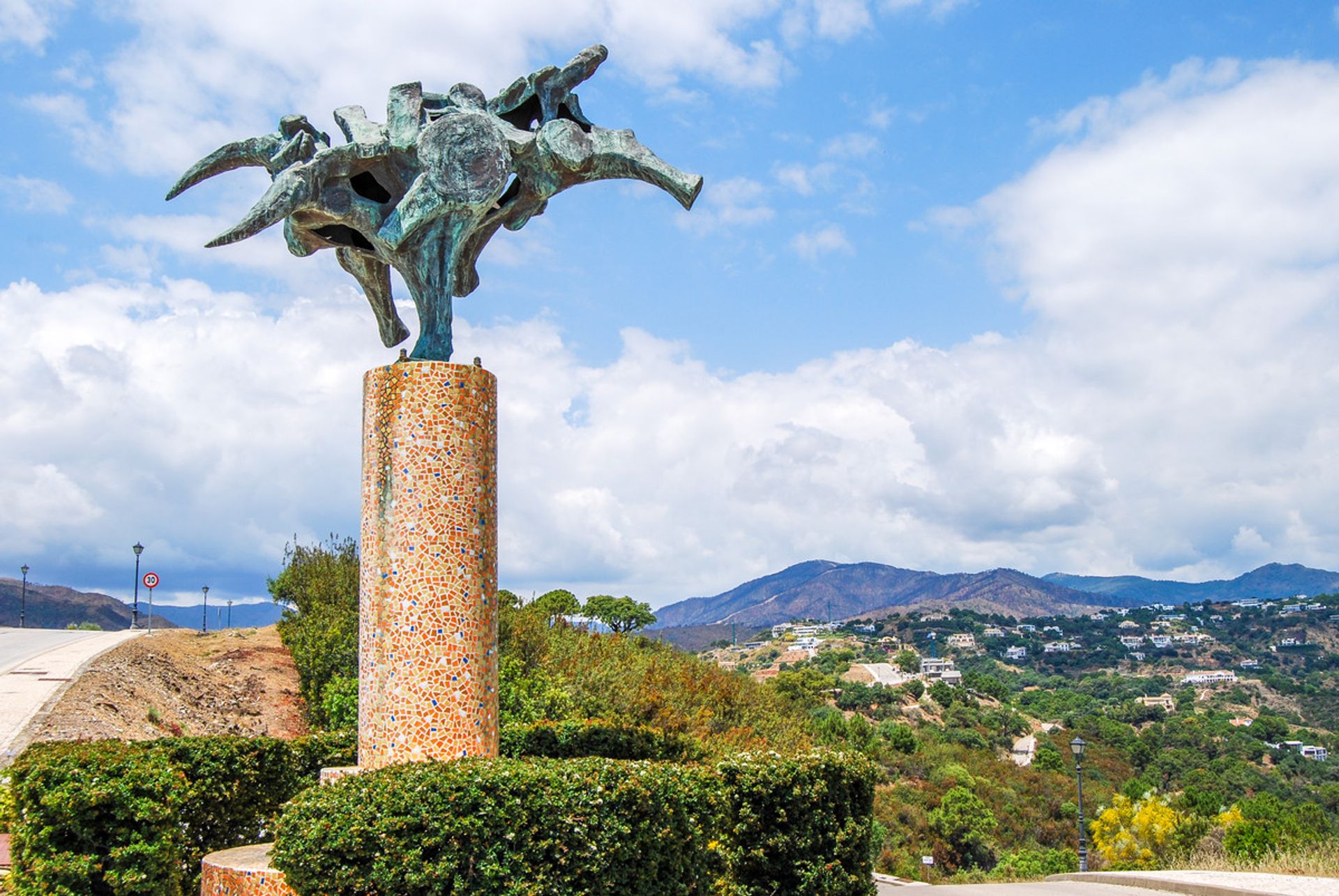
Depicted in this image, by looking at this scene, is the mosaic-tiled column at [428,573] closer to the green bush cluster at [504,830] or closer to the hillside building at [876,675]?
the green bush cluster at [504,830]

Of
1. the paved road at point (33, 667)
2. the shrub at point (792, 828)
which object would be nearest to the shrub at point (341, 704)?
the paved road at point (33, 667)

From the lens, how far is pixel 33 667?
18.9 metres

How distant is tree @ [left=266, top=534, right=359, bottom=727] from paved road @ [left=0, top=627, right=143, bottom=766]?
360 centimetres

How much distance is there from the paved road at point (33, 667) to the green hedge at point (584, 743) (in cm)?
639

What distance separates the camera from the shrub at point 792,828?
25.5ft

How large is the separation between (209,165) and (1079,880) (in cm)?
1618

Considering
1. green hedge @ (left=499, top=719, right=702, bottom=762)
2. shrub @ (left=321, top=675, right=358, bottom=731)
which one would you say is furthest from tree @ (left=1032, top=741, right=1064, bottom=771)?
green hedge @ (left=499, top=719, right=702, bottom=762)

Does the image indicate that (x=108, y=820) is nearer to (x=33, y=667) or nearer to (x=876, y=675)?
(x=33, y=667)

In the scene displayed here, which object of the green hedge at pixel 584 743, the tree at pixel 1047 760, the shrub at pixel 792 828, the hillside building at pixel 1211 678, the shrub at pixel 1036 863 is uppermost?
the green hedge at pixel 584 743

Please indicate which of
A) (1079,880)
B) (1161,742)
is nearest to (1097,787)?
(1161,742)

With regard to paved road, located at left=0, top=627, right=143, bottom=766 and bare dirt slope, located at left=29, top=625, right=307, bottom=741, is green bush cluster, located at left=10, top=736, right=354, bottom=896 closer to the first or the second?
bare dirt slope, located at left=29, top=625, right=307, bottom=741

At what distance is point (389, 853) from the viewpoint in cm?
574

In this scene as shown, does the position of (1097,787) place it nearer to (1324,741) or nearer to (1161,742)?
(1161,742)

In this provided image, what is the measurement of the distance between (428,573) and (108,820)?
109 inches
